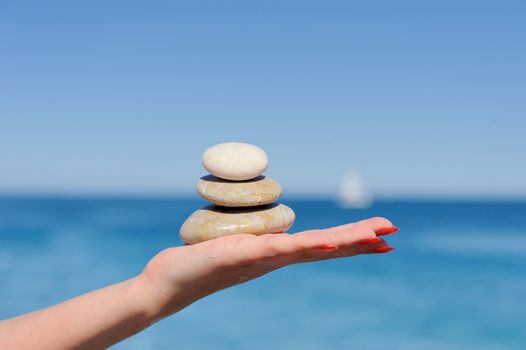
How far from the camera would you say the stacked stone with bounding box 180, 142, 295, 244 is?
2789 millimetres

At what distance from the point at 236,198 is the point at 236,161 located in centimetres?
18

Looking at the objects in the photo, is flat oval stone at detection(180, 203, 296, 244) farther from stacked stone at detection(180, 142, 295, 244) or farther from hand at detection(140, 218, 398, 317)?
hand at detection(140, 218, 398, 317)

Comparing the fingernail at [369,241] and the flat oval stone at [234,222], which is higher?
the flat oval stone at [234,222]

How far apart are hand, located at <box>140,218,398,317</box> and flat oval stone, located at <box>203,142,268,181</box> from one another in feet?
2.29

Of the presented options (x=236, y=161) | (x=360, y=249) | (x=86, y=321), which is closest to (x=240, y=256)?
(x=360, y=249)

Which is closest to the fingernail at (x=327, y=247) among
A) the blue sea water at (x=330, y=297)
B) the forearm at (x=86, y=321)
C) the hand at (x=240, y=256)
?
the hand at (x=240, y=256)

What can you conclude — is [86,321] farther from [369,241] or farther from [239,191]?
[369,241]

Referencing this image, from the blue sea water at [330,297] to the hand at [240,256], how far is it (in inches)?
Answer: 336

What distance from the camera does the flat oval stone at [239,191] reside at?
2852 millimetres

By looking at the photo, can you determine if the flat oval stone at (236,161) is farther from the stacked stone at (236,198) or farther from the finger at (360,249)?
the finger at (360,249)

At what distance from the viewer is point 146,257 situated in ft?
79.3

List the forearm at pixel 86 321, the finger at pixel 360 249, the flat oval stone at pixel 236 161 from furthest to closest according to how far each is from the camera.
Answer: the flat oval stone at pixel 236 161, the forearm at pixel 86 321, the finger at pixel 360 249

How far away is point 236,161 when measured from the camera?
292 cm

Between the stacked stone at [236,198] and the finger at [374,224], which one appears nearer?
the finger at [374,224]
